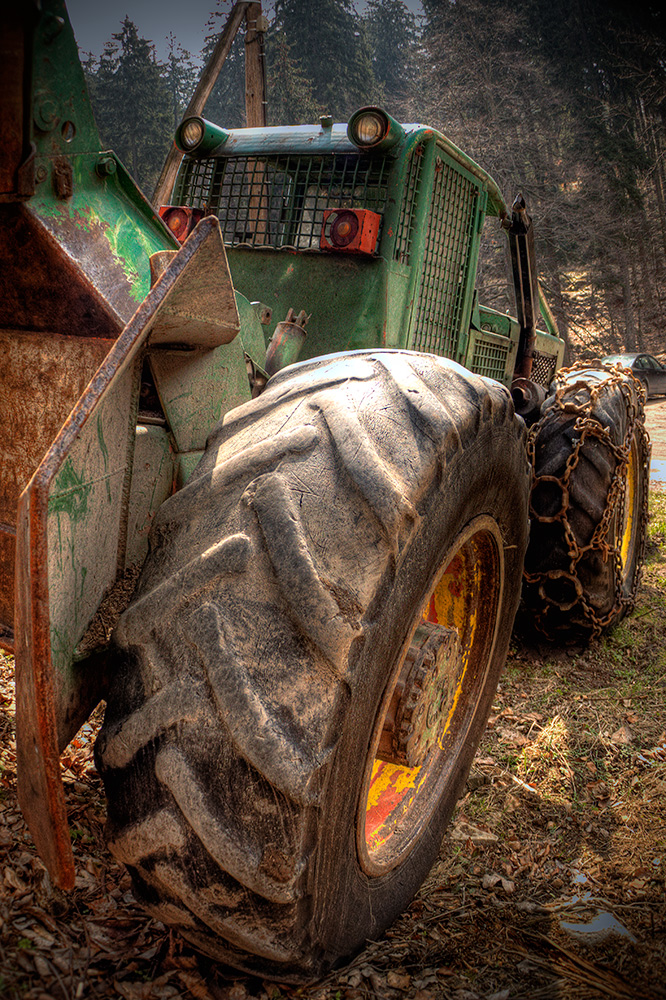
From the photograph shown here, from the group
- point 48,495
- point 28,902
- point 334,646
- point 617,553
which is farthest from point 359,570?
point 617,553

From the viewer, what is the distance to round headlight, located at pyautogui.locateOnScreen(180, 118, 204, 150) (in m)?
2.89

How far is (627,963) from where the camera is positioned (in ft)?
5.30

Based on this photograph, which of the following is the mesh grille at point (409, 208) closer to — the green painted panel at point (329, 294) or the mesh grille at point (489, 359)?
the green painted panel at point (329, 294)

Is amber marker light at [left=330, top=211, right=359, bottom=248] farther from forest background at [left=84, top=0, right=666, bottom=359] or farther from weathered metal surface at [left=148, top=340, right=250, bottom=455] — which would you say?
forest background at [left=84, top=0, right=666, bottom=359]

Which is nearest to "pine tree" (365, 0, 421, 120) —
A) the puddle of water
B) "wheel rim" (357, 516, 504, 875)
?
the puddle of water

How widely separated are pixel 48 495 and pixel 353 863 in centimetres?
94

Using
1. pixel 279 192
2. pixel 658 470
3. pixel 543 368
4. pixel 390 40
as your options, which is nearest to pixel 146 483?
pixel 279 192

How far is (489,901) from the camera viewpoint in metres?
1.80

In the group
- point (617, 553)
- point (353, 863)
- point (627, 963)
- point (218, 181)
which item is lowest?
point (627, 963)

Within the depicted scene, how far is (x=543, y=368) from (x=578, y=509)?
221cm

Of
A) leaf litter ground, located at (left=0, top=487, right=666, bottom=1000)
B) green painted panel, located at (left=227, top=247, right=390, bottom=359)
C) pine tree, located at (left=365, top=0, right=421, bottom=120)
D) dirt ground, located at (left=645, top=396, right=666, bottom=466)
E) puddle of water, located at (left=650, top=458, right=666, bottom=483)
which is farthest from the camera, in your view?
pine tree, located at (left=365, top=0, right=421, bottom=120)

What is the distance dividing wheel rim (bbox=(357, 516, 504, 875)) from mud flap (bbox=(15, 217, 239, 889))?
2.00ft

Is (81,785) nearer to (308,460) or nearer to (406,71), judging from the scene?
(308,460)

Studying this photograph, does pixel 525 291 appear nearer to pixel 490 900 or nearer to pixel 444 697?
pixel 444 697
